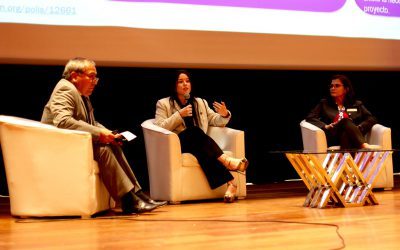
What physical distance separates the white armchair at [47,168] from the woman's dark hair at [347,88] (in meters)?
2.84

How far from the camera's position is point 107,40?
5.58 metres

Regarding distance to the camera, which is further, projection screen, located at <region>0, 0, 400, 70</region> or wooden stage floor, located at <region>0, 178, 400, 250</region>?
projection screen, located at <region>0, 0, 400, 70</region>

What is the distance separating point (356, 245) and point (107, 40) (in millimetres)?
3189

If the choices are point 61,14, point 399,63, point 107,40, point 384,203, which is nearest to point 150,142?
point 107,40

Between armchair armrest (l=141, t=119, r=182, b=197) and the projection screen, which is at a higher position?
the projection screen

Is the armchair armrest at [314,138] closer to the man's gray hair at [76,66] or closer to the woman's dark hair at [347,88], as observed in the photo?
the woman's dark hair at [347,88]

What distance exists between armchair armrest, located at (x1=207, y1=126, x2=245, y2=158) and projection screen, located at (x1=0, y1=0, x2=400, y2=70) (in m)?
0.63

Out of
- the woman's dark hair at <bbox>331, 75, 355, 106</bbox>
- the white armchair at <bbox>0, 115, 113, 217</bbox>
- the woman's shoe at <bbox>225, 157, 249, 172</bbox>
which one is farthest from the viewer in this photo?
the woman's dark hair at <bbox>331, 75, 355, 106</bbox>

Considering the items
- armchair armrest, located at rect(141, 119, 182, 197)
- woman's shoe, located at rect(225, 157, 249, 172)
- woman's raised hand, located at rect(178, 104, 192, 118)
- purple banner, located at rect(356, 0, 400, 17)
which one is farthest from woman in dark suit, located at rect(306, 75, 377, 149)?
armchair armrest, located at rect(141, 119, 182, 197)

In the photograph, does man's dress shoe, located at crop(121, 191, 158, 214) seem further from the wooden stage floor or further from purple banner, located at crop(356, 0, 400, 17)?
purple banner, located at crop(356, 0, 400, 17)

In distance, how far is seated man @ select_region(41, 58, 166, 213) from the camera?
177 inches

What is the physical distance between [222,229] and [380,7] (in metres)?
3.47

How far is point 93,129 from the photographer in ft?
14.8

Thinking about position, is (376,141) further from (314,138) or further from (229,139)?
(229,139)
